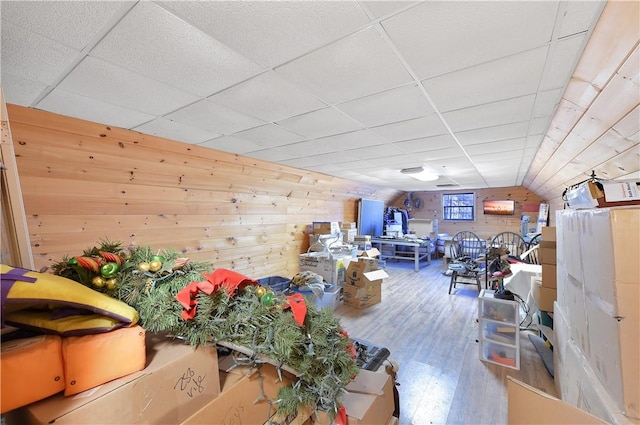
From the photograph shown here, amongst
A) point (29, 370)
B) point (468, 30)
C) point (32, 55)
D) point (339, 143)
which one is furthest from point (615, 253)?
point (32, 55)

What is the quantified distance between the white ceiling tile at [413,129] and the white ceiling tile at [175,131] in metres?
1.54

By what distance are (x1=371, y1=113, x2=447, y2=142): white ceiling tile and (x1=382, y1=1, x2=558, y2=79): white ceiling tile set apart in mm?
751

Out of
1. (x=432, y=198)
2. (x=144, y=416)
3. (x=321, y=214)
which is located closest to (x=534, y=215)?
(x=432, y=198)

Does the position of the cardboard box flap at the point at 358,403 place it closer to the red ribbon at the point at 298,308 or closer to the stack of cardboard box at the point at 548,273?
the red ribbon at the point at 298,308

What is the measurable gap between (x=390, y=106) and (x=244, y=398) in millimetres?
1772

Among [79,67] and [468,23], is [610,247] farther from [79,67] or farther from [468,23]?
[79,67]

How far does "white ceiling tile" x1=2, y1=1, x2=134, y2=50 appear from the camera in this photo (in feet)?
2.98

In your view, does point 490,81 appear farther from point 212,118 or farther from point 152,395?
point 152,395

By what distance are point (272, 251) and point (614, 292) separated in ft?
12.4

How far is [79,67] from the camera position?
1289 mm

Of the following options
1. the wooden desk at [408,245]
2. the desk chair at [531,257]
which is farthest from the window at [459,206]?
the desk chair at [531,257]

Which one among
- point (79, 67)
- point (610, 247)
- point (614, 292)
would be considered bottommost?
point (614, 292)

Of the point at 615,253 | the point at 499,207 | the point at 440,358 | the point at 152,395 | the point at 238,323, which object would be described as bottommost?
the point at 440,358

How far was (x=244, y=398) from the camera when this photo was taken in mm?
882
